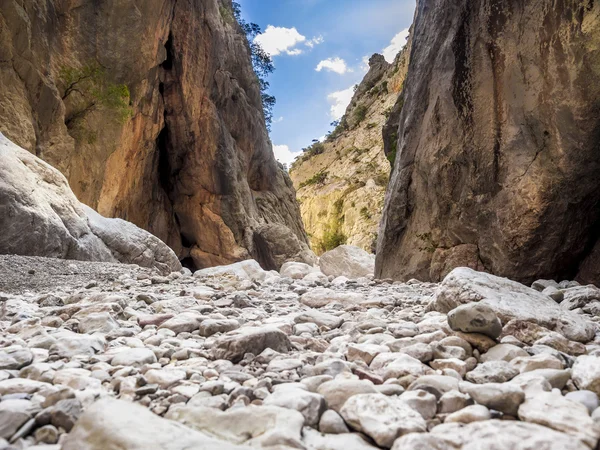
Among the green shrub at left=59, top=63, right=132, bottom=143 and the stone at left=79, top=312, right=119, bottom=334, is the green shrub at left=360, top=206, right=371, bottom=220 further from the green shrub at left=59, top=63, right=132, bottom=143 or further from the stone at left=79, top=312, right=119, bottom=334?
the stone at left=79, top=312, right=119, bottom=334

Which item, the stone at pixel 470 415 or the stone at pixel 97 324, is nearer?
the stone at pixel 470 415

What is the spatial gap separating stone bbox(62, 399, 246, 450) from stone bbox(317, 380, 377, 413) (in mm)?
395

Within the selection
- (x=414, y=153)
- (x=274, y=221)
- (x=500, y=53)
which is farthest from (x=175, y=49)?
(x=500, y=53)

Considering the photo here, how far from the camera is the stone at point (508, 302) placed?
2076 mm

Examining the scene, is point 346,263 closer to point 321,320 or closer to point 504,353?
point 321,320

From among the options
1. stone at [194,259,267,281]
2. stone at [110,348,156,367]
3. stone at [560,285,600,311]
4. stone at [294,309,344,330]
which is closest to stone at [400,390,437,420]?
stone at [110,348,156,367]

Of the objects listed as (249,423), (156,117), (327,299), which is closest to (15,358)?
(249,423)

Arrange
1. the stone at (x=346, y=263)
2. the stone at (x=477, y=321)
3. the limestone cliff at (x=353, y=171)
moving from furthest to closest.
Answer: the limestone cliff at (x=353, y=171) < the stone at (x=346, y=263) < the stone at (x=477, y=321)

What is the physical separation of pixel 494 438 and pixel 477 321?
1.02 metres

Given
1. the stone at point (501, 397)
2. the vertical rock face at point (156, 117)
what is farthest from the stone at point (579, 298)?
the vertical rock face at point (156, 117)

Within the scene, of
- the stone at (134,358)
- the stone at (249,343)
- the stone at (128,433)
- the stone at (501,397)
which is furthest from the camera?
the stone at (249,343)

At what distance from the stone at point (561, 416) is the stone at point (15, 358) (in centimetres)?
179

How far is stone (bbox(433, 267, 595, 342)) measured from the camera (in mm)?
2076

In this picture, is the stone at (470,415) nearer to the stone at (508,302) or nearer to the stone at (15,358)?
the stone at (508,302)
